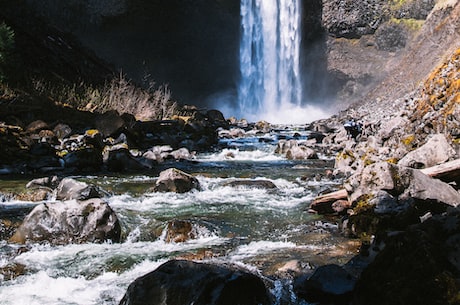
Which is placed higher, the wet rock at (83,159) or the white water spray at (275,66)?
the white water spray at (275,66)

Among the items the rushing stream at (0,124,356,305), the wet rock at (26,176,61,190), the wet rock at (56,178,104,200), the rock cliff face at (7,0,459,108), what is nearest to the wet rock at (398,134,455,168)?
the rushing stream at (0,124,356,305)

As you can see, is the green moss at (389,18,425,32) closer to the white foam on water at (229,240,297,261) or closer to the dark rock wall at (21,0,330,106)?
the dark rock wall at (21,0,330,106)

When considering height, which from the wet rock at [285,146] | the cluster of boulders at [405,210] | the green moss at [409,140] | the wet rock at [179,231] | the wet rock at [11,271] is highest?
the wet rock at [285,146]

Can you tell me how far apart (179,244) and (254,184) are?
361 centimetres

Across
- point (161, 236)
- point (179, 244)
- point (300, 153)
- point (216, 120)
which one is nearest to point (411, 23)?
point (216, 120)

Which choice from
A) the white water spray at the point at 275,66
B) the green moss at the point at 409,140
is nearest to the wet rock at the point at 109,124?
the green moss at the point at 409,140

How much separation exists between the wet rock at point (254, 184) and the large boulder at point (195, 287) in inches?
202

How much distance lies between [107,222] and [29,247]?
0.91 metres

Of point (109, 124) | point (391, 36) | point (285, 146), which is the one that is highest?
point (391, 36)

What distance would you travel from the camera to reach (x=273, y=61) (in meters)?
36.3

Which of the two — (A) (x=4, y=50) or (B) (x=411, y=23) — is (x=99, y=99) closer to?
(A) (x=4, y=50)

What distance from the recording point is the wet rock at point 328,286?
319 cm

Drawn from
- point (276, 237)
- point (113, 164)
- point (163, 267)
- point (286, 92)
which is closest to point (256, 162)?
point (113, 164)

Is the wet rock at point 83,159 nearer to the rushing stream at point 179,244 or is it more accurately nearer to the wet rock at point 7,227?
the rushing stream at point 179,244
